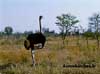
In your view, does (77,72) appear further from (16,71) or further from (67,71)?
(16,71)

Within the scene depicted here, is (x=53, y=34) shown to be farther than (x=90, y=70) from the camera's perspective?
Yes

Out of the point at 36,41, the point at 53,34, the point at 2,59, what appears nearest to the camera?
the point at 36,41

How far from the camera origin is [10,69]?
43.3 feet

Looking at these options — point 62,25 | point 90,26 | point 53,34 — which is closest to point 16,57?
point 90,26

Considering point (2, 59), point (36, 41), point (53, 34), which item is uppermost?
point (36, 41)

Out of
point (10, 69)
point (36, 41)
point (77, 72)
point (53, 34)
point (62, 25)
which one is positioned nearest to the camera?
point (77, 72)

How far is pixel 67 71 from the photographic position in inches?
488

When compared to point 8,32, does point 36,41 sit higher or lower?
higher

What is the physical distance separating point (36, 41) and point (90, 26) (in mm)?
24645

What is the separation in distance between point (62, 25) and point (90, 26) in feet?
17.1

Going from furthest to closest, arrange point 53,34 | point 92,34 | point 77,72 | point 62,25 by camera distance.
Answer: point 53,34
point 62,25
point 92,34
point 77,72

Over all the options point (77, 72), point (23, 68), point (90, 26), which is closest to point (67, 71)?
point (77, 72)

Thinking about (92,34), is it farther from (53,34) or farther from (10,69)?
(53,34)

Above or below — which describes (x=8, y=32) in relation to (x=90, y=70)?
below
